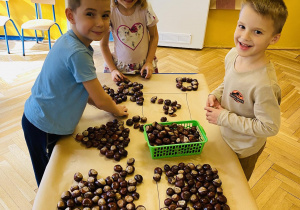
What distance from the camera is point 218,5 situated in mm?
3660

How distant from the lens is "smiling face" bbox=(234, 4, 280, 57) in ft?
2.94

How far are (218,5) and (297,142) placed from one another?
2.24 m

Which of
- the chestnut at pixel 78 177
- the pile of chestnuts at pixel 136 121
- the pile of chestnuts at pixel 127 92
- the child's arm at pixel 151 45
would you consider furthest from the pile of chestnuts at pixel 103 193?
the child's arm at pixel 151 45

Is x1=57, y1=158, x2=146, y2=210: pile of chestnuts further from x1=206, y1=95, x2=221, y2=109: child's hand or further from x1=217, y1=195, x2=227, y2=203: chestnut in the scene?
x1=206, y1=95, x2=221, y2=109: child's hand

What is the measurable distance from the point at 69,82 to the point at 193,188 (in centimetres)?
68

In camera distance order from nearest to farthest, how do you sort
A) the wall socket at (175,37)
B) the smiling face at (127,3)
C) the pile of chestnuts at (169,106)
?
1. the pile of chestnuts at (169,106)
2. the smiling face at (127,3)
3. the wall socket at (175,37)

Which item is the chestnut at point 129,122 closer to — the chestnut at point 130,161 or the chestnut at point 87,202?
the chestnut at point 130,161

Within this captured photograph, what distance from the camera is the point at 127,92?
1.55 m

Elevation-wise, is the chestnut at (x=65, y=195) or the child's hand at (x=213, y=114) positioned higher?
the child's hand at (x=213, y=114)

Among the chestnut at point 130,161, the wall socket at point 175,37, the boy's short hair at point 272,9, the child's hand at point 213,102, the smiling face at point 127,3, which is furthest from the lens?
the wall socket at point 175,37

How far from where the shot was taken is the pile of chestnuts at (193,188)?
3.11 feet

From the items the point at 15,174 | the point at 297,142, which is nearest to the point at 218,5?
the point at 297,142

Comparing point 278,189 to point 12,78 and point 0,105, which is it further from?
point 12,78

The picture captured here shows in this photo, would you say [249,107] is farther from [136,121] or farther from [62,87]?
[62,87]
